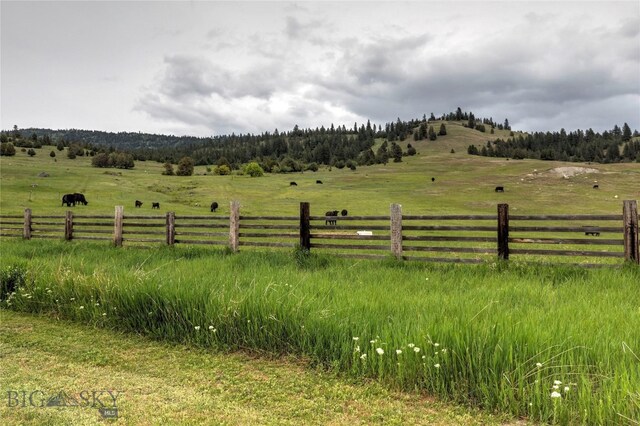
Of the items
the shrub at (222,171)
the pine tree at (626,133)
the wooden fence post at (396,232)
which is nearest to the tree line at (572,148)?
the pine tree at (626,133)

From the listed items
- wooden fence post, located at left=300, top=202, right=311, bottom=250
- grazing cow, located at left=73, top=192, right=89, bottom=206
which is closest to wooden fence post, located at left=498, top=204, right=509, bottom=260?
wooden fence post, located at left=300, top=202, right=311, bottom=250

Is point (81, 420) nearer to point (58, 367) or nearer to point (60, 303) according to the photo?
point (58, 367)

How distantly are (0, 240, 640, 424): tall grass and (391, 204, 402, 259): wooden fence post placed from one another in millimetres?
2448

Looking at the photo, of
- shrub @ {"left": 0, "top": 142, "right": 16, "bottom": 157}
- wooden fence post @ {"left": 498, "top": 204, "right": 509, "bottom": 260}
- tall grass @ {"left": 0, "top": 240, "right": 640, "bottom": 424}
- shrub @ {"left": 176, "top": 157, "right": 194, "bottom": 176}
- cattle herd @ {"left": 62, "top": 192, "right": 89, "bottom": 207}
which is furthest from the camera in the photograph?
shrub @ {"left": 0, "top": 142, "right": 16, "bottom": 157}

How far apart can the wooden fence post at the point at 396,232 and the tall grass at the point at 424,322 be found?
8.03 feet

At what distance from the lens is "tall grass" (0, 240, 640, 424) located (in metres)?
3.98

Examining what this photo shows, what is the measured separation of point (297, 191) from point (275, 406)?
6384 cm

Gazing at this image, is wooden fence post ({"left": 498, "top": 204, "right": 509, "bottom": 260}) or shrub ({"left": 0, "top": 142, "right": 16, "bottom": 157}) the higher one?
shrub ({"left": 0, "top": 142, "right": 16, "bottom": 157})

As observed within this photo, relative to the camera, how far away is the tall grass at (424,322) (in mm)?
3984

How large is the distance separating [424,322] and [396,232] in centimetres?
725

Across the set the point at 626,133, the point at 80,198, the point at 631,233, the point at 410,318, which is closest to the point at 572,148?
the point at 626,133

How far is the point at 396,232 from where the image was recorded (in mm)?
12320

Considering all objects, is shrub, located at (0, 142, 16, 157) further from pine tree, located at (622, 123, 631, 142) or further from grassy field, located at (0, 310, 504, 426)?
pine tree, located at (622, 123, 631, 142)

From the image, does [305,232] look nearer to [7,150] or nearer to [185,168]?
[185,168]
